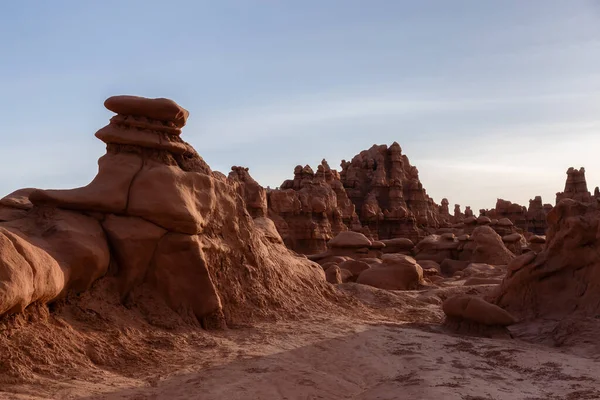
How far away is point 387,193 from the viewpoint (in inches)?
1881

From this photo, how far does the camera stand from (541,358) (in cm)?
775

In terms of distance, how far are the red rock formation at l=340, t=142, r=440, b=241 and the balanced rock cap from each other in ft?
118

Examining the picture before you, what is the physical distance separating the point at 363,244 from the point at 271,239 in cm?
1252

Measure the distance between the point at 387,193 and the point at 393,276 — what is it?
32.2 metres

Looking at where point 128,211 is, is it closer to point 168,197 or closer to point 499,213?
point 168,197

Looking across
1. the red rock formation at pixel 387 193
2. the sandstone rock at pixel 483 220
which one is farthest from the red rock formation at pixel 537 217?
the sandstone rock at pixel 483 220

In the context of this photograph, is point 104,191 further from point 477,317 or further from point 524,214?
point 524,214

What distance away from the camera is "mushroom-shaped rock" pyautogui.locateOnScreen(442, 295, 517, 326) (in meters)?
9.34

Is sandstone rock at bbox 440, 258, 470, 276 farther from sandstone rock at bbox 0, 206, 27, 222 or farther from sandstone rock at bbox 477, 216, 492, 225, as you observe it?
sandstone rock at bbox 0, 206, 27, 222

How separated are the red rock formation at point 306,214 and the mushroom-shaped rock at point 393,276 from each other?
1739 centimetres

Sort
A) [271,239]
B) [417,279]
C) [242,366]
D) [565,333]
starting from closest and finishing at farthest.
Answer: [242,366] < [565,333] < [271,239] < [417,279]

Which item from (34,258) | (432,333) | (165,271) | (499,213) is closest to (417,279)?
(432,333)

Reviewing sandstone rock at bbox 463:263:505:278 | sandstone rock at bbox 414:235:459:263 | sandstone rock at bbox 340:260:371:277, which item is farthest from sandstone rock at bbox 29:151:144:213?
sandstone rock at bbox 414:235:459:263

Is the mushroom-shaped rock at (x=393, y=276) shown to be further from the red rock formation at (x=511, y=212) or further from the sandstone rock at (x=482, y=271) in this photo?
the red rock formation at (x=511, y=212)
